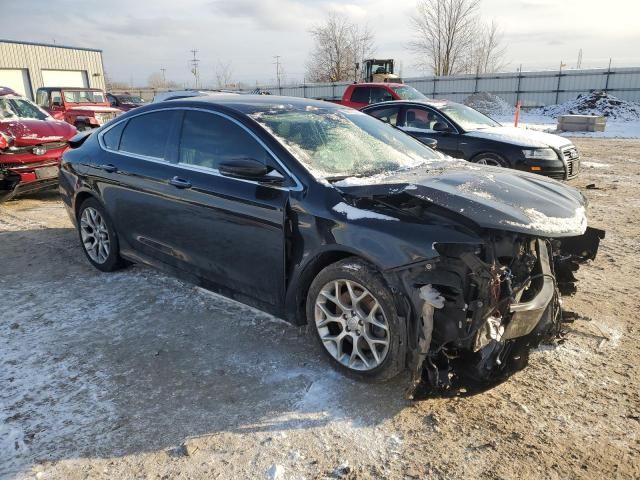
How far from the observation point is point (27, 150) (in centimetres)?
785

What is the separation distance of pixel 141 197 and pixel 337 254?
2.05 meters

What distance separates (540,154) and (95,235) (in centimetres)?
665

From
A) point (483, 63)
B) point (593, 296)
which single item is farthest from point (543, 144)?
point (483, 63)

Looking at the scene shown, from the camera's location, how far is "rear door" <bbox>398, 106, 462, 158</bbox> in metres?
8.35

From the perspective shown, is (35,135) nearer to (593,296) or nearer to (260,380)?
(260,380)

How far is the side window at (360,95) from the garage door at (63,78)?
94.9 ft

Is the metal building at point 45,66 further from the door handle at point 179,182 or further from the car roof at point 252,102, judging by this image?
the door handle at point 179,182

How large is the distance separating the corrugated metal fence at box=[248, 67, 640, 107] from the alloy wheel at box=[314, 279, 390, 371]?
30.2 m

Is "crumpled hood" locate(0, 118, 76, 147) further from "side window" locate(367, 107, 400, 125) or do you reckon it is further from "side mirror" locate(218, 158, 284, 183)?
"side mirror" locate(218, 158, 284, 183)

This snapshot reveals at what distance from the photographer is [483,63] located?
157 feet

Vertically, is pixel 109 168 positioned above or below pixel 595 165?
above

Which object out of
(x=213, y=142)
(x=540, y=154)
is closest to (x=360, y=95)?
(x=540, y=154)

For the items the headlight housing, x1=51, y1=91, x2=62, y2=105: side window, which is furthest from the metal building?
the headlight housing

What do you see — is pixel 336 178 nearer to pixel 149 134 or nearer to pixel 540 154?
pixel 149 134
